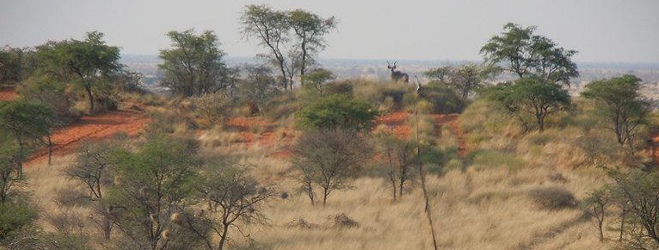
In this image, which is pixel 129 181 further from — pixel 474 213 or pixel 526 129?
pixel 526 129

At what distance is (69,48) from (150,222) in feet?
70.4

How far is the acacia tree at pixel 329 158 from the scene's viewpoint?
13.6 meters

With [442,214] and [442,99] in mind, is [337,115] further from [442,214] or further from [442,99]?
[442,99]

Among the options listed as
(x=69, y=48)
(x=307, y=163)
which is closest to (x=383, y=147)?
(x=307, y=163)

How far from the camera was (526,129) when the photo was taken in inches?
787

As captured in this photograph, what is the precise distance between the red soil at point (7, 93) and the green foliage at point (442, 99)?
2568 centimetres

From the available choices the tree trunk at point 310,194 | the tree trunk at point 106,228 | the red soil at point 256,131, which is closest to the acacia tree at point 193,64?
the red soil at point 256,131

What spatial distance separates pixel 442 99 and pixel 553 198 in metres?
15.1

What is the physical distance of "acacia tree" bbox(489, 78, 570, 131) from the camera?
749 inches

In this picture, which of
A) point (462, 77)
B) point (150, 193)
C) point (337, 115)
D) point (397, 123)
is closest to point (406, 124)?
point (397, 123)

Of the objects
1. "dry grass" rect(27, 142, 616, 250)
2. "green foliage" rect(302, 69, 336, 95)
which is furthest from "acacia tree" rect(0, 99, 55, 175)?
"green foliage" rect(302, 69, 336, 95)

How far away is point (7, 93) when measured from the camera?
30266 millimetres

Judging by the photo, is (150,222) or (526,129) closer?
(150,222)

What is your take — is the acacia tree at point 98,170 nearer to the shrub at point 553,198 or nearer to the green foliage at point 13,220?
the green foliage at point 13,220
